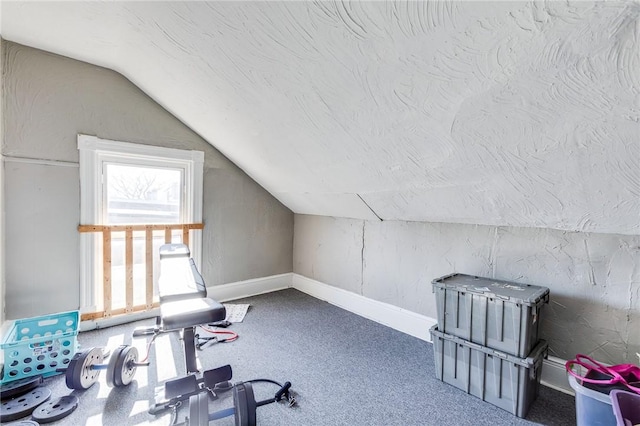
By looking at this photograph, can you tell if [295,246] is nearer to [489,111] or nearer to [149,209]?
[149,209]

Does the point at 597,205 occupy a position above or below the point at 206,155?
below

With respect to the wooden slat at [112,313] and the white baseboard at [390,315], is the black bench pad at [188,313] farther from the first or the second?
the white baseboard at [390,315]

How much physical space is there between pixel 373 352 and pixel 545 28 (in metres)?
2.20

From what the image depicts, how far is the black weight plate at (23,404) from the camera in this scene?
1540 millimetres

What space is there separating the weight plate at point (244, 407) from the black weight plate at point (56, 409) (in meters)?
0.99

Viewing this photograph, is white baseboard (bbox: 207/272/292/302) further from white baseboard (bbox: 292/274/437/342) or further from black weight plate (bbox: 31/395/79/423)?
black weight plate (bbox: 31/395/79/423)

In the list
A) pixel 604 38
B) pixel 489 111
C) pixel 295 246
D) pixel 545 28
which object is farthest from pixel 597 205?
pixel 295 246

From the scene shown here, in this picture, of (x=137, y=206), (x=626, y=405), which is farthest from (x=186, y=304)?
(x=626, y=405)

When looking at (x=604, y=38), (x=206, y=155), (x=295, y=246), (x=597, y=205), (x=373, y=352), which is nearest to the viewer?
(x=604, y=38)

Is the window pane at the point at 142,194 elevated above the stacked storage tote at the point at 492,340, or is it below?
above

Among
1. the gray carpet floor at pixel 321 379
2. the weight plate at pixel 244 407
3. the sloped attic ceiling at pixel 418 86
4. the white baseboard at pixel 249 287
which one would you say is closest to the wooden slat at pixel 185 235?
the white baseboard at pixel 249 287

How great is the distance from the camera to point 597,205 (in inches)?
60.8

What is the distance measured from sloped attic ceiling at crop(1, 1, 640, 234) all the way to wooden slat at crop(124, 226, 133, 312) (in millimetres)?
1330

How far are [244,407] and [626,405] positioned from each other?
5.54 ft
